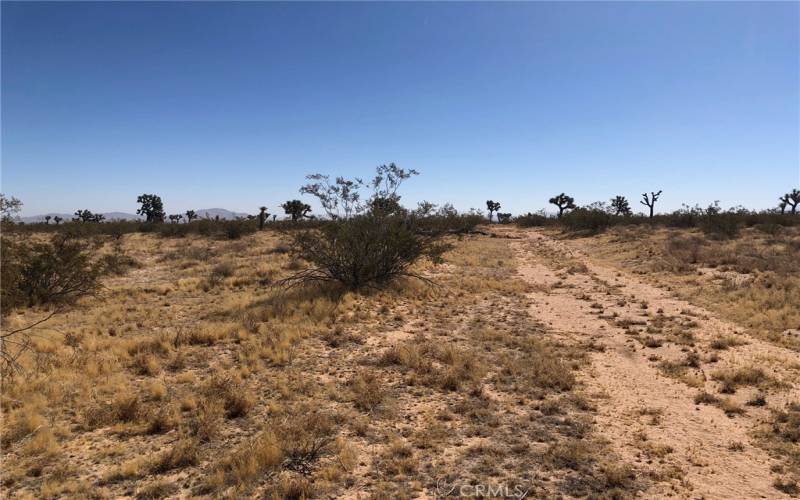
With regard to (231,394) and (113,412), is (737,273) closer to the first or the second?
(231,394)

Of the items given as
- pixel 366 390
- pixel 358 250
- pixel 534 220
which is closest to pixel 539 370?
pixel 366 390

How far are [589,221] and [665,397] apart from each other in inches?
1454

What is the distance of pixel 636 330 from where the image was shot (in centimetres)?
1035

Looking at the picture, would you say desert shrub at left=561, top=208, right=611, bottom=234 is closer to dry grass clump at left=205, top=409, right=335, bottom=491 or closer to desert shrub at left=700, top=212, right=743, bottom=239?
desert shrub at left=700, top=212, right=743, bottom=239

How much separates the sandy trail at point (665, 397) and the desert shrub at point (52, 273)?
521 inches

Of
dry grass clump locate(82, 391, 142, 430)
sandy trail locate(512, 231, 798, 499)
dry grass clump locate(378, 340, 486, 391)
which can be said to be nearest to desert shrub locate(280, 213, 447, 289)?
sandy trail locate(512, 231, 798, 499)

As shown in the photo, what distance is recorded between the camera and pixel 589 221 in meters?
40.9

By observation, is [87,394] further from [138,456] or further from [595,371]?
[595,371]

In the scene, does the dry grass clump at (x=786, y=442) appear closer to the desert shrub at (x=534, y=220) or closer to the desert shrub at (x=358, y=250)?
the desert shrub at (x=358, y=250)

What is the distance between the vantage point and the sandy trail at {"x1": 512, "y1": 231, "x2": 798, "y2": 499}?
470 centimetres

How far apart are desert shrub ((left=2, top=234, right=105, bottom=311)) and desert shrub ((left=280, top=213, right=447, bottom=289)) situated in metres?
5.88

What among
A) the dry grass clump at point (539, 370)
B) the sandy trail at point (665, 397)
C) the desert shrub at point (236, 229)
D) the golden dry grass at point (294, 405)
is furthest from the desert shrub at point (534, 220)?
the dry grass clump at point (539, 370)

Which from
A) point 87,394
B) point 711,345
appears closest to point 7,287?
point 87,394

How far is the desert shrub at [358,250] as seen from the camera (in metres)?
14.5
